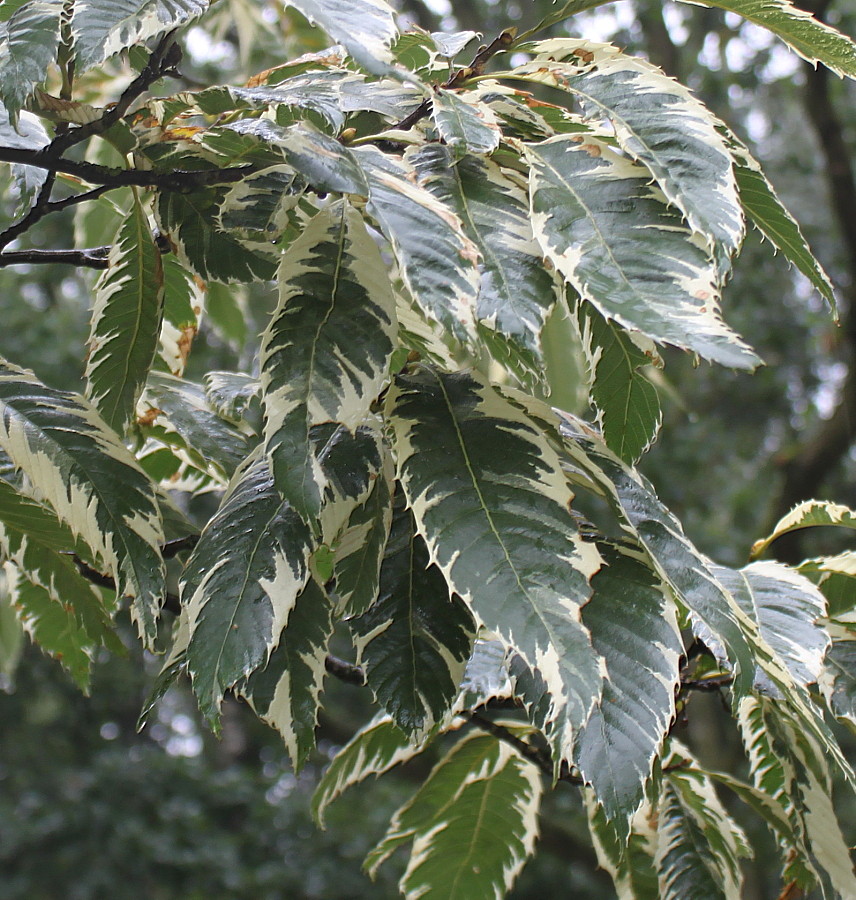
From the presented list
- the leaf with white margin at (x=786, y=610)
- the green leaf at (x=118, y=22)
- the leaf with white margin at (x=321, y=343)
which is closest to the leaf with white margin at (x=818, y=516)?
the leaf with white margin at (x=786, y=610)

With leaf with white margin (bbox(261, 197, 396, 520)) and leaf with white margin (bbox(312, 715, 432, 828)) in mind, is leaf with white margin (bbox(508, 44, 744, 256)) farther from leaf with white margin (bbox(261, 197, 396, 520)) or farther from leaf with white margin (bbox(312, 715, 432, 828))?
leaf with white margin (bbox(312, 715, 432, 828))

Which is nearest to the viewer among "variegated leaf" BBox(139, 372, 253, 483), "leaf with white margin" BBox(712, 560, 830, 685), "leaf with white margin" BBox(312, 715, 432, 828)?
"leaf with white margin" BBox(712, 560, 830, 685)

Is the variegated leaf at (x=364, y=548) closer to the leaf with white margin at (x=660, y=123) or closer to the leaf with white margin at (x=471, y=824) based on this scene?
the leaf with white margin at (x=660, y=123)

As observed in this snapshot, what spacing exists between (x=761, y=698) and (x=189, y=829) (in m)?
4.34

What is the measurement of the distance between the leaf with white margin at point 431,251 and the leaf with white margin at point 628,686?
173 millimetres

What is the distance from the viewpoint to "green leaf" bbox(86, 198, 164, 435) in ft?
2.04

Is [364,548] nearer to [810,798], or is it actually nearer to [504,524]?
[504,524]

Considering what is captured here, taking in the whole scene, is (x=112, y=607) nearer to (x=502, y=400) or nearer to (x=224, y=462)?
(x=224, y=462)

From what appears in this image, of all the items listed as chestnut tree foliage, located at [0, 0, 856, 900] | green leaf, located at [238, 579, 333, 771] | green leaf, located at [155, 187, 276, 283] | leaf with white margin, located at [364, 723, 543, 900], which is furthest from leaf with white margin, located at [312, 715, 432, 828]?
green leaf, located at [155, 187, 276, 283]

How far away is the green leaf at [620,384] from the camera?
1.63 ft

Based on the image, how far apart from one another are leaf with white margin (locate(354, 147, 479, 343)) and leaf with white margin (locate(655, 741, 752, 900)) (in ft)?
1.72

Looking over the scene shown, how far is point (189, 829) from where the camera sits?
4.48 m

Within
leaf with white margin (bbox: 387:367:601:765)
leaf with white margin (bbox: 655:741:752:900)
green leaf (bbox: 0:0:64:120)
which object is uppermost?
Answer: green leaf (bbox: 0:0:64:120)

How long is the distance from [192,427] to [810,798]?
0.50 m
